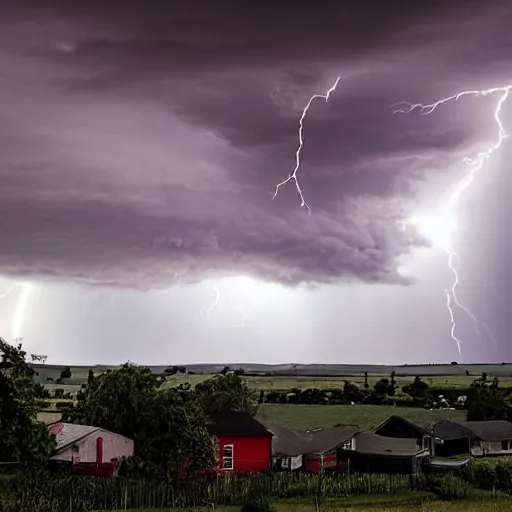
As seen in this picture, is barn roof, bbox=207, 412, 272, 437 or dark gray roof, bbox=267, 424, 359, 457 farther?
dark gray roof, bbox=267, 424, 359, 457

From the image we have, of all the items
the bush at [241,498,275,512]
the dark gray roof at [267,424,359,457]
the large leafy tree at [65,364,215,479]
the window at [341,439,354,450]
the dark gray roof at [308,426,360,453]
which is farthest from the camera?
the window at [341,439,354,450]

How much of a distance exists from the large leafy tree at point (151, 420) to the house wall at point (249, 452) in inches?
163

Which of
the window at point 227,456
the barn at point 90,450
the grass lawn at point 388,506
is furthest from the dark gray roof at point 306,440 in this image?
the barn at point 90,450

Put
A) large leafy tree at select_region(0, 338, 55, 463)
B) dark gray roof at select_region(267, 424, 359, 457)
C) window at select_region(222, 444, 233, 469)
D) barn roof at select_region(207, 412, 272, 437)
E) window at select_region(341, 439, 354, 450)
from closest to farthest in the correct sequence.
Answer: large leafy tree at select_region(0, 338, 55, 463), window at select_region(222, 444, 233, 469), barn roof at select_region(207, 412, 272, 437), dark gray roof at select_region(267, 424, 359, 457), window at select_region(341, 439, 354, 450)

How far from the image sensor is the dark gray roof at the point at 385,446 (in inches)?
2143

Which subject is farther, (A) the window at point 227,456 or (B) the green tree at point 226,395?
(B) the green tree at point 226,395

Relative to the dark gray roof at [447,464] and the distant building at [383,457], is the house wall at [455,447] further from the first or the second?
the dark gray roof at [447,464]

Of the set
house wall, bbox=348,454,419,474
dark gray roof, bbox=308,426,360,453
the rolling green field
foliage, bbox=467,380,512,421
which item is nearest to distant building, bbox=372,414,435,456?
dark gray roof, bbox=308,426,360,453

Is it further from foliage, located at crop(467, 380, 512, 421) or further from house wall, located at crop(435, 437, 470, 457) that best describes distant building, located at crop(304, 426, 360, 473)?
foliage, located at crop(467, 380, 512, 421)

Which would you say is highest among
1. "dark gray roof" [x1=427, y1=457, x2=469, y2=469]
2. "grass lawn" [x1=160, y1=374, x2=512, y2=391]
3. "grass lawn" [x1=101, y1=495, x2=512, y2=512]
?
"grass lawn" [x1=160, y1=374, x2=512, y2=391]

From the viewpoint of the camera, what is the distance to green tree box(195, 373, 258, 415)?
208 ft

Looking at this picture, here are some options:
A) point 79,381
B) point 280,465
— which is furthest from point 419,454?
point 79,381

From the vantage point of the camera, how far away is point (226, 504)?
4109cm

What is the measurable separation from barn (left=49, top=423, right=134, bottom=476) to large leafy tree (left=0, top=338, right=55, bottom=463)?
3.15 meters
